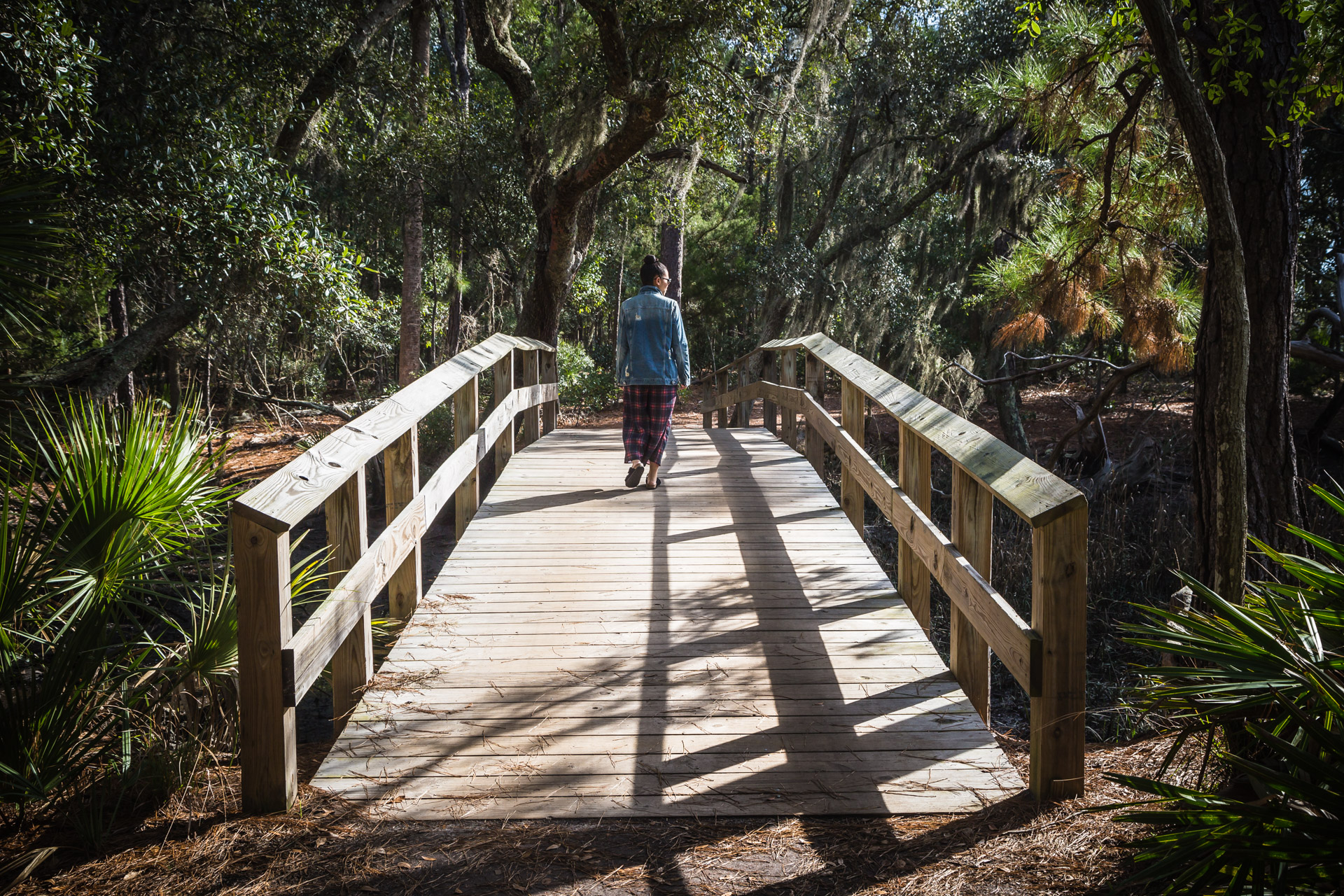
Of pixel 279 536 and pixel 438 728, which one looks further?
pixel 438 728

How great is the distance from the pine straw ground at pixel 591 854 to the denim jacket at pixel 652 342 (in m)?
4.43

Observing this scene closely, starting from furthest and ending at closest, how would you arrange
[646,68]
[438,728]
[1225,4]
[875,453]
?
[875,453]
[646,68]
[1225,4]
[438,728]

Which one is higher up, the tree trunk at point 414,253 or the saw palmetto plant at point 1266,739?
the tree trunk at point 414,253

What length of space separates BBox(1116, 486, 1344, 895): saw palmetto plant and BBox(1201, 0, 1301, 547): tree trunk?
246 centimetres

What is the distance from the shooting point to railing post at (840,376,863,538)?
599 centimetres

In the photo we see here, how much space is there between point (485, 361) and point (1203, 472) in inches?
173

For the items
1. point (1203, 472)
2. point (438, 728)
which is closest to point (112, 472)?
point (438, 728)

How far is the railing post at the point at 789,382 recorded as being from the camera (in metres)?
8.70

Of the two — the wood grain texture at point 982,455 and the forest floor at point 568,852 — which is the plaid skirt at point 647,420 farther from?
the forest floor at point 568,852

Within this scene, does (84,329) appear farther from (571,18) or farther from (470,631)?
(470,631)

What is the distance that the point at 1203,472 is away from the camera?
4.36m

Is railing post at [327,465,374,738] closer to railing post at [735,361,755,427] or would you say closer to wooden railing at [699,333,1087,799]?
wooden railing at [699,333,1087,799]

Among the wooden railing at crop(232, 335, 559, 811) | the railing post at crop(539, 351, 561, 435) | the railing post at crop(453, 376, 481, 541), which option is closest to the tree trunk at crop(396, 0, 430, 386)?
the railing post at crop(539, 351, 561, 435)

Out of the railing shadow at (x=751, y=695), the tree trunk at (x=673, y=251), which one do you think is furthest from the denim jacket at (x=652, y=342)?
the tree trunk at (x=673, y=251)
